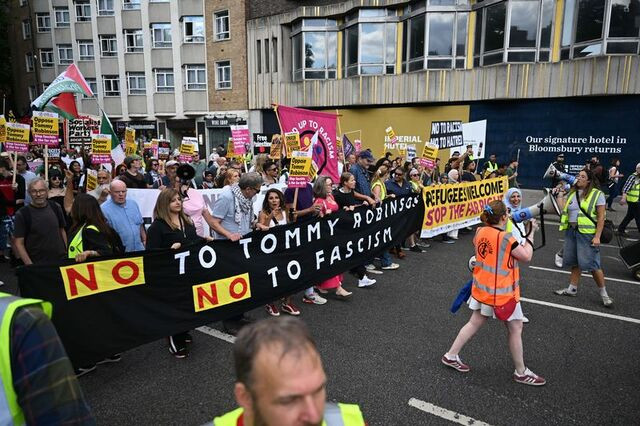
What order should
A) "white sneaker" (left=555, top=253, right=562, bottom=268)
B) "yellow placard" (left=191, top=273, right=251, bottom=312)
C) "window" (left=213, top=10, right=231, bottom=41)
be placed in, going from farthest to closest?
"window" (left=213, top=10, right=231, bottom=41) → "white sneaker" (left=555, top=253, right=562, bottom=268) → "yellow placard" (left=191, top=273, right=251, bottom=312)

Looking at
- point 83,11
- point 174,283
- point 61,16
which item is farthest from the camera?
point 61,16

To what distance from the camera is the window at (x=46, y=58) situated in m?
32.9

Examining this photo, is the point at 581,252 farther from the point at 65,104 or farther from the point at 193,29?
the point at 193,29

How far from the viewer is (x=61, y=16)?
3142 cm

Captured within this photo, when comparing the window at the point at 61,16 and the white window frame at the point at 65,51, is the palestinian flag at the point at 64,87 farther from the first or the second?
the window at the point at 61,16

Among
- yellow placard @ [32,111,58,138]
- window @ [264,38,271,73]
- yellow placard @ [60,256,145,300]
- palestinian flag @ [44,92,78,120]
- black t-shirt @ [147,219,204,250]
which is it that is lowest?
yellow placard @ [60,256,145,300]

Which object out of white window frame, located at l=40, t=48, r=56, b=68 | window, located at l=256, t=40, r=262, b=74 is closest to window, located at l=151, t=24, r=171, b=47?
window, located at l=256, t=40, r=262, b=74

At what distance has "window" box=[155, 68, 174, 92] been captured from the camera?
29.1 meters

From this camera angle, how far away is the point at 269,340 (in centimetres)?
111

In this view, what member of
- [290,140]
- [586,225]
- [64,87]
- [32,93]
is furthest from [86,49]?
[586,225]

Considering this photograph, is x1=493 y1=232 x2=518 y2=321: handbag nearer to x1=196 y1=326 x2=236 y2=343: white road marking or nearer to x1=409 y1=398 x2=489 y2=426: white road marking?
x1=409 y1=398 x2=489 y2=426: white road marking

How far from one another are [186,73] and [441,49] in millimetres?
17750

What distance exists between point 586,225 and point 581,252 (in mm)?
379

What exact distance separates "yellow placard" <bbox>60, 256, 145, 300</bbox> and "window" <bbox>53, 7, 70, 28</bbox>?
35756mm
